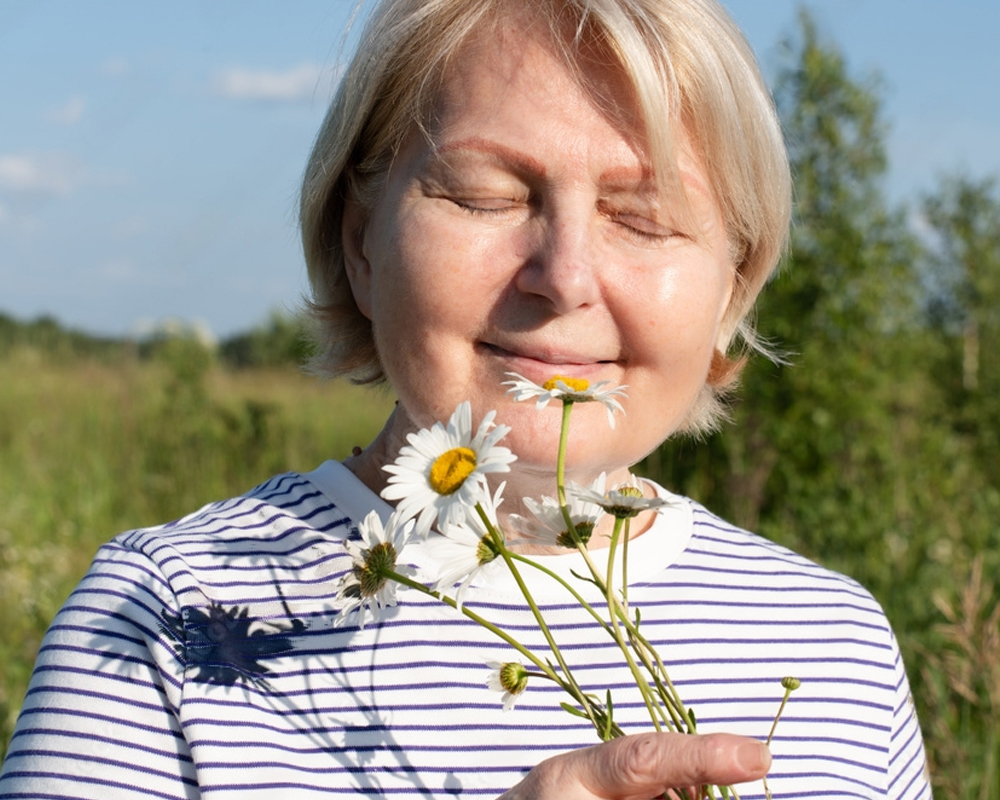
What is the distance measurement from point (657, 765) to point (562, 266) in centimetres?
73

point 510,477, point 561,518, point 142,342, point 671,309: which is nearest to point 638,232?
point 671,309

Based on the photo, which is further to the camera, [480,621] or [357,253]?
[357,253]

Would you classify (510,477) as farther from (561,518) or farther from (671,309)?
(561,518)

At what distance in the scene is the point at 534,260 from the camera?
142cm

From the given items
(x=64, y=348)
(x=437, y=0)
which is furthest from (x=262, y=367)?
(x=437, y=0)

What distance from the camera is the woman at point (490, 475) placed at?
139 centimetres

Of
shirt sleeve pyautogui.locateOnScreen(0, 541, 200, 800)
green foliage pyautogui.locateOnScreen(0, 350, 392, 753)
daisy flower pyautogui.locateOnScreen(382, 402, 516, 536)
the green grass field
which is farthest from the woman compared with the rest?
green foliage pyautogui.locateOnScreen(0, 350, 392, 753)

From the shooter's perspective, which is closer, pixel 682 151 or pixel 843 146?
pixel 682 151

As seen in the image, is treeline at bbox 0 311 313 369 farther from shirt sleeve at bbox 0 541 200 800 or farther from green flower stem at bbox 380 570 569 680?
green flower stem at bbox 380 570 569 680

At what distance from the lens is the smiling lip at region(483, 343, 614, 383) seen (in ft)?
4.75

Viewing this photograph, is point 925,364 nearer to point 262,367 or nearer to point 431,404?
point 431,404

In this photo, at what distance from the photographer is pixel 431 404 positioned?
1485mm

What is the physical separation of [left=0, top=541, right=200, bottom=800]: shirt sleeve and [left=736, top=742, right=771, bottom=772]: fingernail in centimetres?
83

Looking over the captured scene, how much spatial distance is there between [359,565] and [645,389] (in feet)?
2.21
